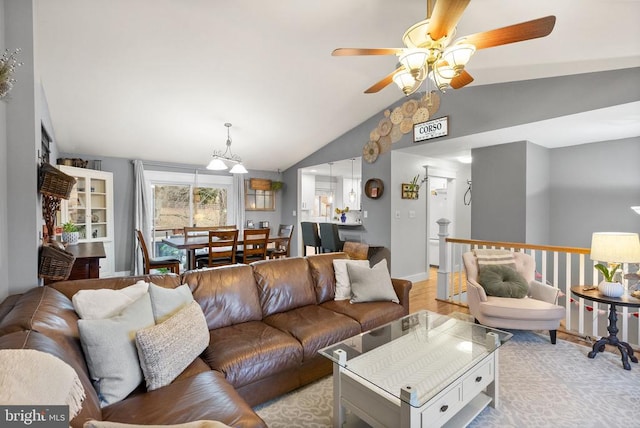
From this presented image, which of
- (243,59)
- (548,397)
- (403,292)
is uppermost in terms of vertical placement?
(243,59)

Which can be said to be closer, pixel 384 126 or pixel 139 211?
pixel 384 126

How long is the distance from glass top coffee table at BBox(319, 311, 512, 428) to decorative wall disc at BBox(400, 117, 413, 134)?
3245 mm

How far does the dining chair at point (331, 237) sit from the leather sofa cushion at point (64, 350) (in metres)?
4.09

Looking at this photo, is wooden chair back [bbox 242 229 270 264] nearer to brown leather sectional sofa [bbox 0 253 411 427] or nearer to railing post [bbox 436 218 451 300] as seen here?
brown leather sectional sofa [bbox 0 253 411 427]

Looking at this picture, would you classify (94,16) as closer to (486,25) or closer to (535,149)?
(486,25)

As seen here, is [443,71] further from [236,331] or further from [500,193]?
[500,193]

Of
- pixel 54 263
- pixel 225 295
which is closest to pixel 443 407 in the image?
pixel 225 295

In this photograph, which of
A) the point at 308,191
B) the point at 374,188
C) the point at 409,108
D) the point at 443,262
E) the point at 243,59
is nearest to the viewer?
the point at 243,59

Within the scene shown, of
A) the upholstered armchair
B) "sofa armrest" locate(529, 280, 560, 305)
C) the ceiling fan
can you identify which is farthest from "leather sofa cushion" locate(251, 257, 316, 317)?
"sofa armrest" locate(529, 280, 560, 305)

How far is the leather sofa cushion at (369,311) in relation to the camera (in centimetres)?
243

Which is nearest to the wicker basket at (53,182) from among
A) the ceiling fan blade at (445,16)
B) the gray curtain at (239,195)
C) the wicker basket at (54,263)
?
the wicker basket at (54,263)

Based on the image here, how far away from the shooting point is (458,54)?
1.83m

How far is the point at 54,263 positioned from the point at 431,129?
4475mm

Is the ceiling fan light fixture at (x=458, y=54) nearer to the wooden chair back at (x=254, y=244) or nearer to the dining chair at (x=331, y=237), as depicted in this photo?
the wooden chair back at (x=254, y=244)
